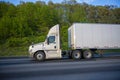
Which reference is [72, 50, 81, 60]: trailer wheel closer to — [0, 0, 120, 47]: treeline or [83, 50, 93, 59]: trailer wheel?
[83, 50, 93, 59]: trailer wheel

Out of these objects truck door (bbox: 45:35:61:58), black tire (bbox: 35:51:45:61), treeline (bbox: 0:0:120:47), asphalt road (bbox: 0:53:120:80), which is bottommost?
asphalt road (bbox: 0:53:120:80)

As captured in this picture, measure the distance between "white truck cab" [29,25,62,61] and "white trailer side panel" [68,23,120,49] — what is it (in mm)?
2144

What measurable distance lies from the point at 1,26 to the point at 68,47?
16.8 metres

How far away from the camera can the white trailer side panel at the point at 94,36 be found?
2206cm

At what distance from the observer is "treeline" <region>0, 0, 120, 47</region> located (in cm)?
3463

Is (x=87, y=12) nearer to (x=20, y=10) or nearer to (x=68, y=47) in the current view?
(x=20, y=10)

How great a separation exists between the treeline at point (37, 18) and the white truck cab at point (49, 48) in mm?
11929

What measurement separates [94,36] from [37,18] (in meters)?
17.0

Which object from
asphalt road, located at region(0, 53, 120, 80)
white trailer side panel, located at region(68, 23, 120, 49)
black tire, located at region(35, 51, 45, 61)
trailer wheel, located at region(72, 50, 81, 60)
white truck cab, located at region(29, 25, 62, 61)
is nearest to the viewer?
asphalt road, located at region(0, 53, 120, 80)

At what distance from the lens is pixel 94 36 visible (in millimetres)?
22531

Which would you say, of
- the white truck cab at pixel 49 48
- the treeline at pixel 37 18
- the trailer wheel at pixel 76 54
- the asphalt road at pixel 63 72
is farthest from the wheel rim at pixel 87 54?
the treeline at pixel 37 18

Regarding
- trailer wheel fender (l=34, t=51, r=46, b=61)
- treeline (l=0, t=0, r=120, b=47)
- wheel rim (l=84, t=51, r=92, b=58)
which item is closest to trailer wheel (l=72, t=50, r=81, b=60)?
wheel rim (l=84, t=51, r=92, b=58)

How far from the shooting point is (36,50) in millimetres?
20312

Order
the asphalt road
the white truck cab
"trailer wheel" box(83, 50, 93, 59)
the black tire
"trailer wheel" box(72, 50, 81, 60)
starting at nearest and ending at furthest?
the asphalt road, the black tire, the white truck cab, "trailer wheel" box(72, 50, 81, 60), "trailer wheel" box(83, 50, 93, 59)
